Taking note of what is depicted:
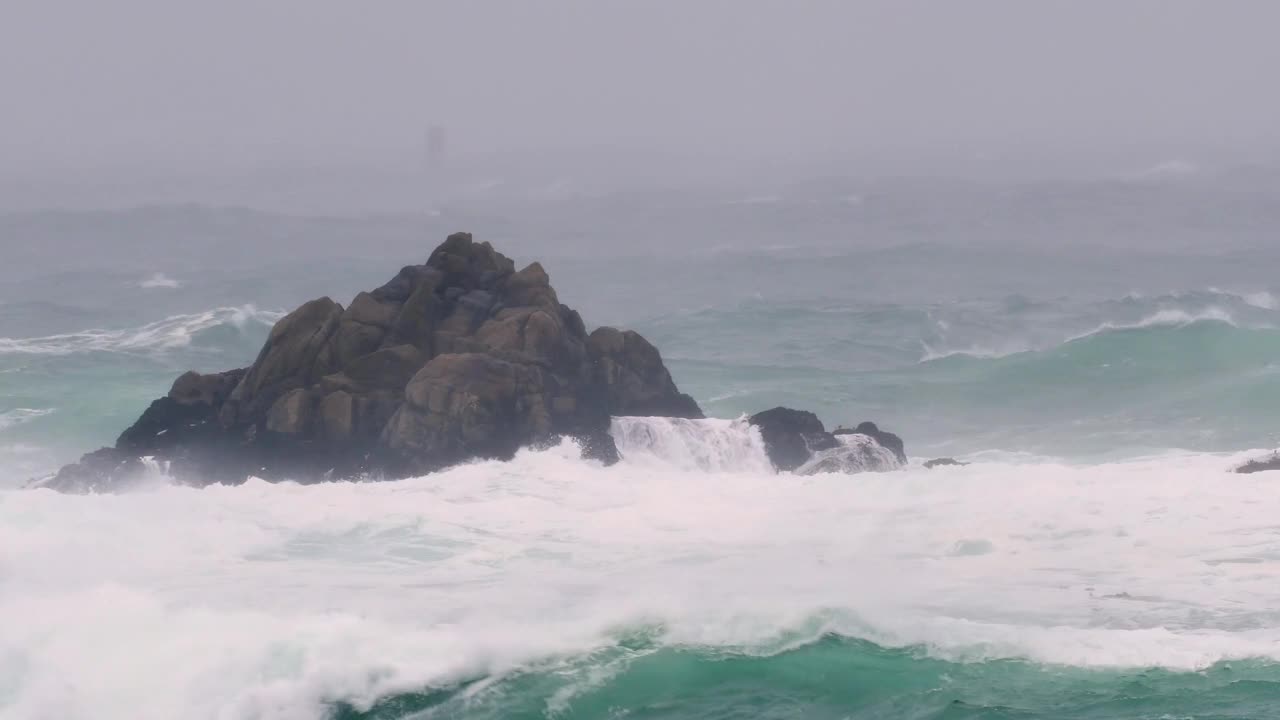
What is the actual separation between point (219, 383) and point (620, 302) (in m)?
36.6

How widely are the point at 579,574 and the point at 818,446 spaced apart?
1196 centimetres

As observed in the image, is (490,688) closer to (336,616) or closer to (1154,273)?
(336,616)

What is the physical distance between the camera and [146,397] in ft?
163

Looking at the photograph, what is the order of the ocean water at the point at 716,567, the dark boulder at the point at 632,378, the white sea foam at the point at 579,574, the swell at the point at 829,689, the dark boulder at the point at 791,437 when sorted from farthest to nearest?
the dark boulder at the point at 632,378, the dark boulder at the point at 791,437, the white sea foam at the point at 579,574, the ocean water at the point at 716,567, the swell at the point at 829,689

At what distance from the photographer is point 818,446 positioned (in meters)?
37.9

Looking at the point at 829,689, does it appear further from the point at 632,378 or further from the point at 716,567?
the point at 632,378

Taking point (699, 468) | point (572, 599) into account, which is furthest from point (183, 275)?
point (572, 599)

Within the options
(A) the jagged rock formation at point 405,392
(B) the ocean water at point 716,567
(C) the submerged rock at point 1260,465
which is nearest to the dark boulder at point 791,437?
(B) the ocean water at point 716,567

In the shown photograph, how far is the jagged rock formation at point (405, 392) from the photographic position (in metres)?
34.9

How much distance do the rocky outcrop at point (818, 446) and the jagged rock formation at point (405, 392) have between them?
2179mm

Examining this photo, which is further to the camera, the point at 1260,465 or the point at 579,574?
the point at 1260,465

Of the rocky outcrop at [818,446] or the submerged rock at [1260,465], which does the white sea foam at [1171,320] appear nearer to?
the rocky outcrop at [818,446]

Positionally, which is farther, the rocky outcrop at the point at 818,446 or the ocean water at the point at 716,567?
the rocky outcrop at the point at 818,446

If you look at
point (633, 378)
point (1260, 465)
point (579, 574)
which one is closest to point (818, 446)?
point (633, 378)
